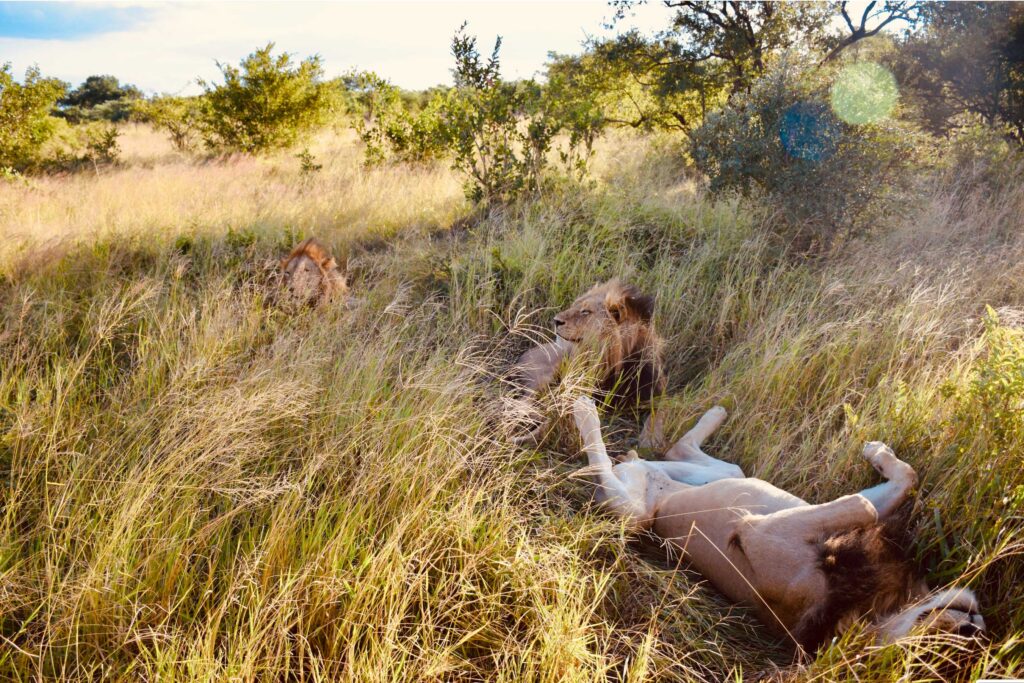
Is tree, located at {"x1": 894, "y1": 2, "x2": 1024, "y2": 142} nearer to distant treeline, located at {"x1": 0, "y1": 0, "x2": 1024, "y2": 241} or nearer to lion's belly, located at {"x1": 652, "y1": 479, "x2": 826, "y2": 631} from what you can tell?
distant treeline, located at {"x1": 0, "y1": 0, "x2": 1024, "y2": 241}

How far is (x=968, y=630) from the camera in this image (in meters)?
2.07

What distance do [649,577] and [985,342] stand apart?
2617mm

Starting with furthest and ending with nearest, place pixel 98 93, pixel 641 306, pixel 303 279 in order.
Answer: pixel 98 93 → pixel 303 279 → pixel 641 306

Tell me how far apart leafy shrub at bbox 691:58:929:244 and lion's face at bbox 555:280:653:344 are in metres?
2.83

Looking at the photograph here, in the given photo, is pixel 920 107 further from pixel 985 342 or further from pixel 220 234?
pixel 220 234

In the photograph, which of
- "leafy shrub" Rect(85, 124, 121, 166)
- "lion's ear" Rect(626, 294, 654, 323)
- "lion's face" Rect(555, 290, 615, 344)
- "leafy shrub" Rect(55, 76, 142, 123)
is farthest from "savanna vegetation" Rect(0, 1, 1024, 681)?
"leafy shrub" Rect(55, 76, 142, 123)

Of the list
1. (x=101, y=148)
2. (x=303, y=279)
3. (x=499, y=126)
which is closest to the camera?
(x=303, y=279)

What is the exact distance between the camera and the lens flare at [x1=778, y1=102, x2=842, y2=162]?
5957mm

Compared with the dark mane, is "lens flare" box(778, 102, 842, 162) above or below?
above

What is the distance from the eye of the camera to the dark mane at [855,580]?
215 centimetres

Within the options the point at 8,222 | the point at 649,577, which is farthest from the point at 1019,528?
the point at 8,222

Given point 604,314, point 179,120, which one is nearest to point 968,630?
point 604,314

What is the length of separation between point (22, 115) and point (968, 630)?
41.0 ft

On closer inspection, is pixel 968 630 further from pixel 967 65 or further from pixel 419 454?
pixel 967 65
